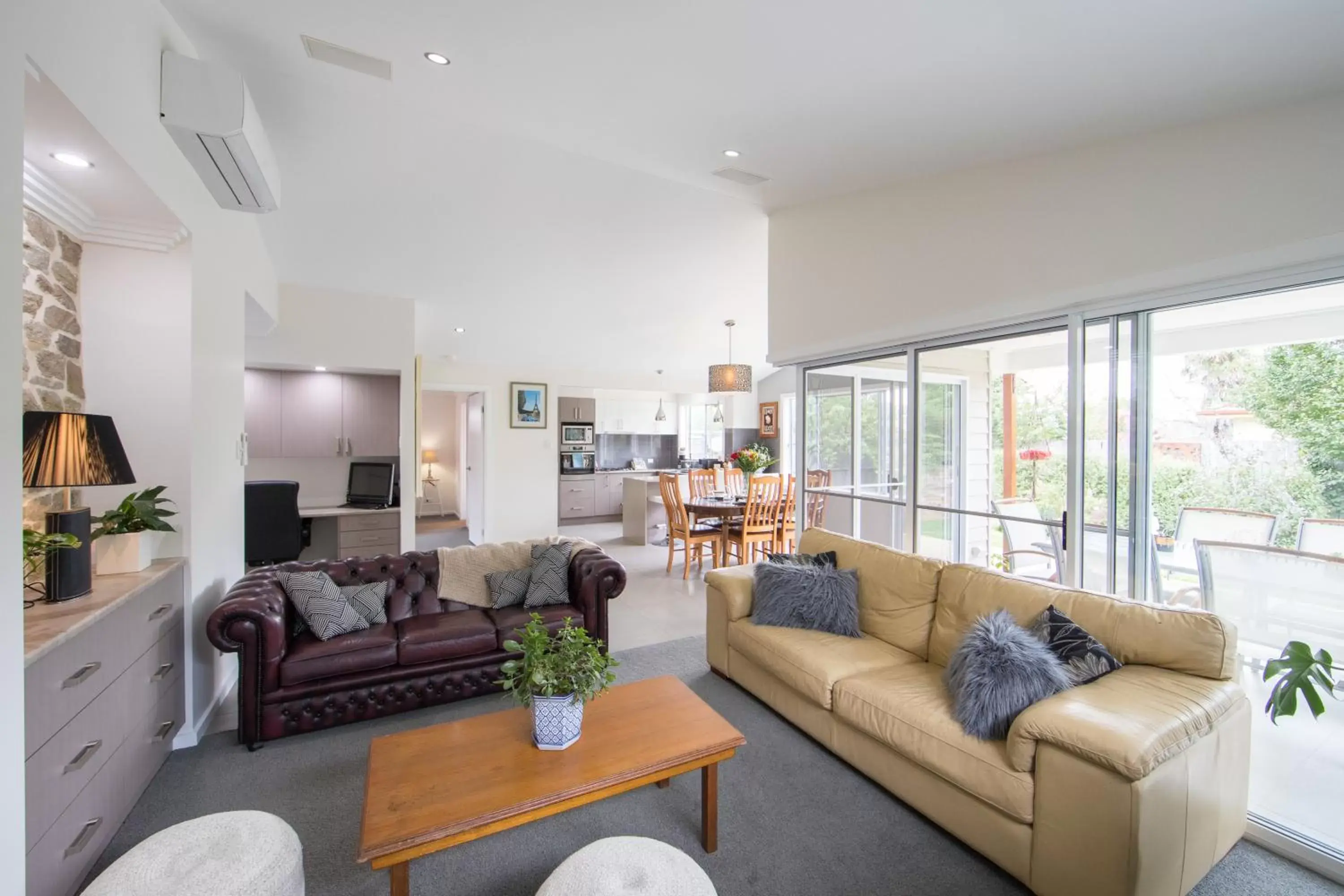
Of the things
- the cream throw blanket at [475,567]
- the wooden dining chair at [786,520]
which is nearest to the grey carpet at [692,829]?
the cream throw blanket at [475,567]

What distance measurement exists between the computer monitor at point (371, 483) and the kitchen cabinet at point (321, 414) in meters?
0.14

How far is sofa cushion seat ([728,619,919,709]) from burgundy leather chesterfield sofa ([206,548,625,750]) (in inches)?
33.0

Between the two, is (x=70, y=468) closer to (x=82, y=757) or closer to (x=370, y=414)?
(x=82, y=757)

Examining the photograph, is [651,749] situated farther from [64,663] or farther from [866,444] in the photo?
[866,444]

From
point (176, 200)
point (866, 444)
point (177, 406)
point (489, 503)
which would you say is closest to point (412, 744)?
point (177, 406)

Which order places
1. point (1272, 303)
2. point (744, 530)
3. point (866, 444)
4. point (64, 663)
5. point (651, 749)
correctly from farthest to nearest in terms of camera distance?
point (744, 530), point (866, 444), point (1272, 303), point (651, 749), point (64, 663)

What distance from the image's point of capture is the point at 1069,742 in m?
1.65

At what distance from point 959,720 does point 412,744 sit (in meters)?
1.86

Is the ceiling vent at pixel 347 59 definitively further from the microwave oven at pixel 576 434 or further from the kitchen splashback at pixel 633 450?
the kitchen splashback at pixel 633 450

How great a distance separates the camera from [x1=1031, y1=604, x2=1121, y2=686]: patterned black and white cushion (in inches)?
78.1

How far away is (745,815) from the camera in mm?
2139

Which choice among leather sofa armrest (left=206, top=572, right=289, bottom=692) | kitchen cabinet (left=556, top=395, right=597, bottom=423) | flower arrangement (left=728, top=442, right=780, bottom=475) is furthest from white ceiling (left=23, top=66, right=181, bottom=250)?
kitchen cabinet (left=556, top=395, right=597, bottom=423)

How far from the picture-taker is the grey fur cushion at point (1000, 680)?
189cm

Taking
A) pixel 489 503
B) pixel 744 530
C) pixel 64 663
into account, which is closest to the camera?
pixel 64 663
